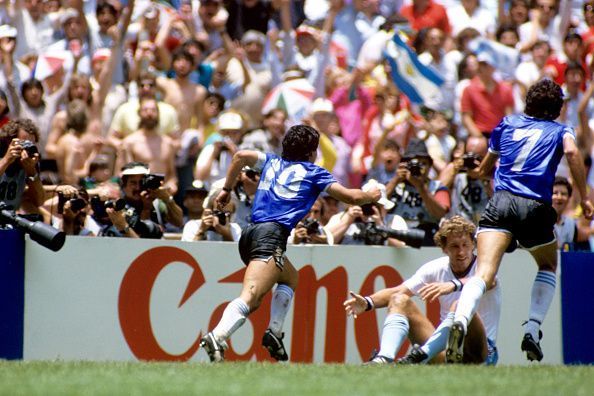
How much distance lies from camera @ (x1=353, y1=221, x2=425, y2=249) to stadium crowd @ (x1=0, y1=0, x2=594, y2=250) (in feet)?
0.09

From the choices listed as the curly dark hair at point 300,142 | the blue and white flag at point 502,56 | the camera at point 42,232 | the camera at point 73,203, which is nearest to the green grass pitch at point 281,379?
the camera at point 42,232

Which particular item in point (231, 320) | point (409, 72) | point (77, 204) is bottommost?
point (231, 320)

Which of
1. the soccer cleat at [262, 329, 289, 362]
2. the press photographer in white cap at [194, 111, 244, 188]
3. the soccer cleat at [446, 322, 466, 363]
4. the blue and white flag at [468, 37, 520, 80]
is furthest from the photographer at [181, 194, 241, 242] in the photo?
the blue and white flag at [468, 37, 520, 80]

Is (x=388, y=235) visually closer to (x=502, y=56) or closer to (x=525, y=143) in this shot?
(x=525, y=143)

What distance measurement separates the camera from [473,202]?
12.6 meters

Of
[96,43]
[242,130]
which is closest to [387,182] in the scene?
[242,130]

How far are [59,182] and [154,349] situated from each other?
3121 mm

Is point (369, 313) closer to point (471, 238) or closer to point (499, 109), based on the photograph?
point (471, 238)

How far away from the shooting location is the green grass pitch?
23.0ft

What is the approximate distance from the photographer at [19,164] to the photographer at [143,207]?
0.70m

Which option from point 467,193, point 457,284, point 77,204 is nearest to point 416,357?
point 457,284

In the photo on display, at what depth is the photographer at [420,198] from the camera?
12375 mm

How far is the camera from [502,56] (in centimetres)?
1664

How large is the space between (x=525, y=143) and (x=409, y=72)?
6467 mm
